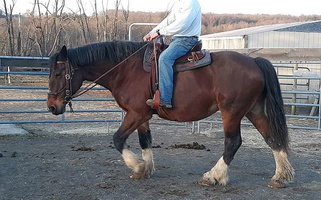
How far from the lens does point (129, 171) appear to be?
5418 mm

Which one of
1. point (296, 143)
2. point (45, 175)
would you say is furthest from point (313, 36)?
point (45, 175)

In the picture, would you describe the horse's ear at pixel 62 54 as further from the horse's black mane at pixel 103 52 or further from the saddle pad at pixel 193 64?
the saddle pad at pixel 193 64

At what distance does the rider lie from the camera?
15.6 feet

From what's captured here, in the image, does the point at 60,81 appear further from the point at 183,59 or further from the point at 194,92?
the point at 194,92

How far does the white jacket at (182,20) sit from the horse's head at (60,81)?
1.19 metres

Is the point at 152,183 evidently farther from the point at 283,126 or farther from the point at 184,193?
the point at 283,126

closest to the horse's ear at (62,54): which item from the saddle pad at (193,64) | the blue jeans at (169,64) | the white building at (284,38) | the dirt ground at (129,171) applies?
the blue jeans at (169,64)

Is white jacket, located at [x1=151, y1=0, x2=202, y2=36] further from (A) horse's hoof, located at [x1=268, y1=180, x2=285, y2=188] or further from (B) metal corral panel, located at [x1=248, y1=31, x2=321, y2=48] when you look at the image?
(B) metal corral panel, located at [x1=248, y1=31, x2=321, y2=48]

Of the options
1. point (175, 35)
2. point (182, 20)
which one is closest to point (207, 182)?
point (175, 35)

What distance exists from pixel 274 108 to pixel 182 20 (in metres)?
1.51

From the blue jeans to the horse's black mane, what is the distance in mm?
400

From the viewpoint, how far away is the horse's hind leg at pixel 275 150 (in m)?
4.82

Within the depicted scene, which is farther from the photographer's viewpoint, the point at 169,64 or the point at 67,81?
the point at 67,81

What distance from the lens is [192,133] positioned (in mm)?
8836
